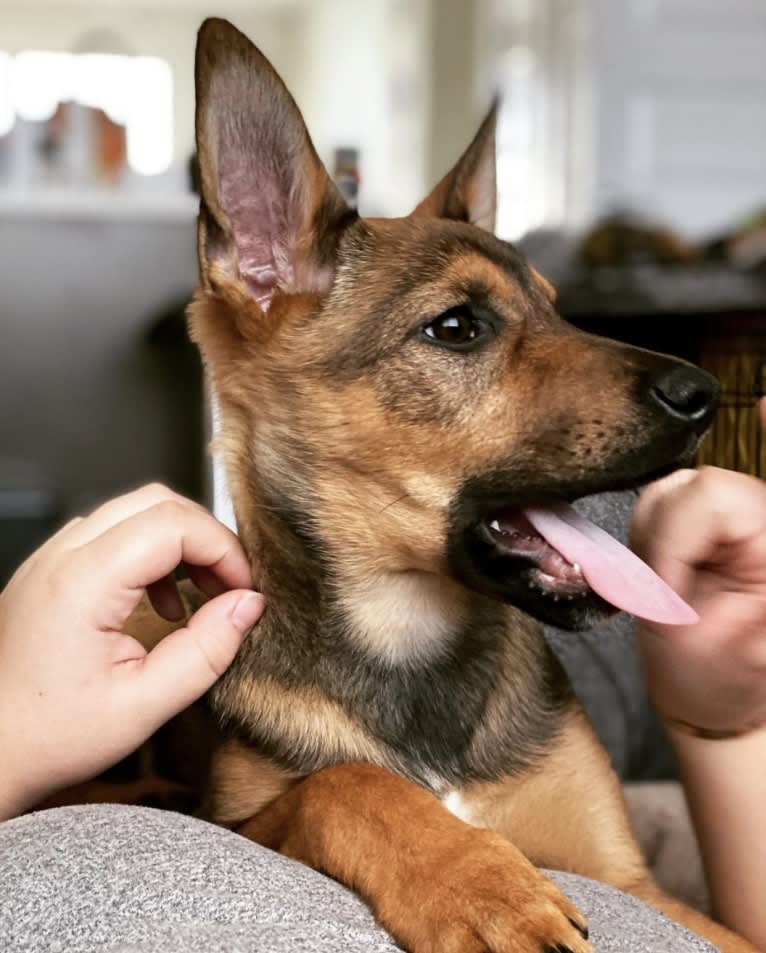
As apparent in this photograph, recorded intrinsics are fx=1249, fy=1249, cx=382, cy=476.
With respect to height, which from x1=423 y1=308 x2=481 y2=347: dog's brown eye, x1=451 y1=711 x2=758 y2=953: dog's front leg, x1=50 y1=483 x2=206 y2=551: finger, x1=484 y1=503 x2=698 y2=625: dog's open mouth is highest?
x1=423 y1=308 x2=481 y2=347: dog's brown eye

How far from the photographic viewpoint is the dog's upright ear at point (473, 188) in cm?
161

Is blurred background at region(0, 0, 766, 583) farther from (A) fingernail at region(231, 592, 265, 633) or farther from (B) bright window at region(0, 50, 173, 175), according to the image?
(A) fingernail at region(231, 592, 265, 633)

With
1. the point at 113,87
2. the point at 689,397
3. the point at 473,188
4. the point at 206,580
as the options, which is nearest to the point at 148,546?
the point at 206,580

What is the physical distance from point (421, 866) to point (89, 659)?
1.17 ft

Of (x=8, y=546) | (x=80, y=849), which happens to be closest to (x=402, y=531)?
(x=80, y=849)

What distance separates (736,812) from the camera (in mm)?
1336

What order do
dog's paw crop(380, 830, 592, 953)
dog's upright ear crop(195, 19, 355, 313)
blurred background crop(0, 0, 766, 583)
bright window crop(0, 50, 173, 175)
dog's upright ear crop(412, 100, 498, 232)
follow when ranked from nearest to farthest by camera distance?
dog's paw crop(380, 830, 592, 953) → dog's upright ear crop(195, 19, 355, 313) → dog's upright ear crop(412, 100, 498, 232) → blurred background crop(0, 0, 766, 583) → bright window crop(0, 50, 173, 175)

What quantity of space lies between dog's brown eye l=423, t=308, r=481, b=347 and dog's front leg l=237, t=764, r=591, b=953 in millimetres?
460

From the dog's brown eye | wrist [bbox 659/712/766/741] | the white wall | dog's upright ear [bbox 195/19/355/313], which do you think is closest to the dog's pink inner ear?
dog's upright ear [bbox 195/19/355/313]

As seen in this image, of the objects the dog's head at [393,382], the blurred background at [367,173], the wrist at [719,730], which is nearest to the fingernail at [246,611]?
the dog's head at [393,382]

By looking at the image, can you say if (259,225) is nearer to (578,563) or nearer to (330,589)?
(330,589)

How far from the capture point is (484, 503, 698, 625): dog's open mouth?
115cm

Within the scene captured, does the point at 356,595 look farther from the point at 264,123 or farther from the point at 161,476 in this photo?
the point at 161,476

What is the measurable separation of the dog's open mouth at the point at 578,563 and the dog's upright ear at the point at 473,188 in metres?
0.49
